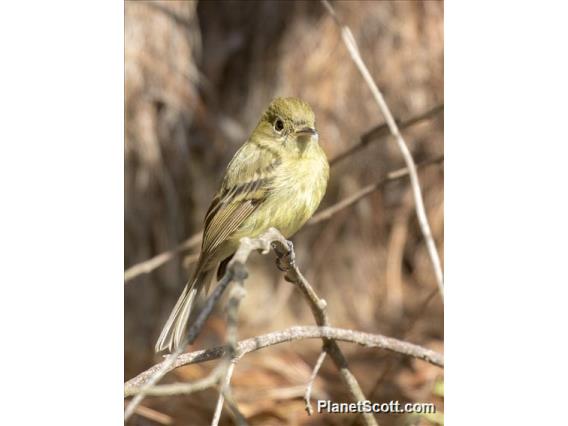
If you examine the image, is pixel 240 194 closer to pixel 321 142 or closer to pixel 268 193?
pixel 268 193

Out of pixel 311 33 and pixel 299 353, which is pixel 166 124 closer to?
pixel 311 33

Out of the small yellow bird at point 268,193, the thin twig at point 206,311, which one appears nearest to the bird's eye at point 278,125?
the small yellow bird at point 268,193

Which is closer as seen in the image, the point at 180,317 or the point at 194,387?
the point at 194,387

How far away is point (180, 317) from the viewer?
2332mm

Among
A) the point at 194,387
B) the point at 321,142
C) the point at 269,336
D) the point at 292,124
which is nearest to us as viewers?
the point at 194,387

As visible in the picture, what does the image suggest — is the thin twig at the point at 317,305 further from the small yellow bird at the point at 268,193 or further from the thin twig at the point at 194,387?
the thin twig at the point at 194,387

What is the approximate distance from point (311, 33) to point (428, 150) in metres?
0.80

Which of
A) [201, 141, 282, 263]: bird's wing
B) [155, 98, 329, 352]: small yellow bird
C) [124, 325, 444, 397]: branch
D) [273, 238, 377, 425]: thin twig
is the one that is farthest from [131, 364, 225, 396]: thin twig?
[201, 141, 282, 263]: bird's wing

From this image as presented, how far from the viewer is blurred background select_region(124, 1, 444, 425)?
9.59 ft

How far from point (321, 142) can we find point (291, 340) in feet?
4.82

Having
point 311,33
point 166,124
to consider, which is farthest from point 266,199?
point 311,33

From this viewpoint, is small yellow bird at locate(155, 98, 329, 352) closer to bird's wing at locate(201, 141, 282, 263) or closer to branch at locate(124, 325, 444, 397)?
bird's wing at locate(201, 141, 282, 263)

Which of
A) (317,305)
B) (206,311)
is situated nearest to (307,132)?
(317,305)

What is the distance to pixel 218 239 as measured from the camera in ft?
7.89
